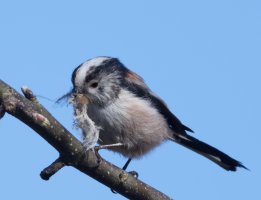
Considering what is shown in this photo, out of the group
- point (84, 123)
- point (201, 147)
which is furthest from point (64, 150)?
point (201, 147)

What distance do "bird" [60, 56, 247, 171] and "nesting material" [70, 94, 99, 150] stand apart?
0.06 m

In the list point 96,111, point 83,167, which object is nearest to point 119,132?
point 96,111

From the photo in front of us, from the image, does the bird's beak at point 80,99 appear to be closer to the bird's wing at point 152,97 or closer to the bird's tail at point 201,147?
the bird's wing at point 152,97

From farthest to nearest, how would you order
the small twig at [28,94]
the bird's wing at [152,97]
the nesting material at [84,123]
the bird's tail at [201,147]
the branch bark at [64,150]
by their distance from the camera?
the bird's tail at [201,147] → the bird's wing at [152,97] → the nesting material at [84,123] → the small twig at [28,94] → the branch bark at [64,150]

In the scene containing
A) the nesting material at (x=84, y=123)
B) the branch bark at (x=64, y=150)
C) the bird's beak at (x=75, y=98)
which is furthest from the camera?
the bird's beak at (x=75, y=98)

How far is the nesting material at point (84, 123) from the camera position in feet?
8.78

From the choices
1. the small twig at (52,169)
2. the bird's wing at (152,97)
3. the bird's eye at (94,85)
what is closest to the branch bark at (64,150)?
the small twig at (52,169)

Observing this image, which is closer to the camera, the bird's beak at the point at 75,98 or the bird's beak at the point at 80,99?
the bird's beak at the point at 75,98

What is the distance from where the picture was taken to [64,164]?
2375 millimetres

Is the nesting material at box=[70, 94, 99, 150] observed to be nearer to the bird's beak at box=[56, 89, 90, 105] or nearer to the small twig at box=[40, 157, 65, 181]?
the bird's beak at box=[56, 89, 90, 105]

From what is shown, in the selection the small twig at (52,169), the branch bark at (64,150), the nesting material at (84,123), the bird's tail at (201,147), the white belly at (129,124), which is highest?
the bird's tail at (201,147)

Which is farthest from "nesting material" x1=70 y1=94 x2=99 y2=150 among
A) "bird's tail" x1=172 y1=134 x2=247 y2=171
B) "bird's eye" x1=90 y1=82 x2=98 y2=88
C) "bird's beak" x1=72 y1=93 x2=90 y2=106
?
"bird's tail" x1=172 y1=134 x2=247 y2=171

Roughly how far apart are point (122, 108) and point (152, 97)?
1.91 ft

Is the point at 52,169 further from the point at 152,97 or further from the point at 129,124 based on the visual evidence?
the point at 152,97
